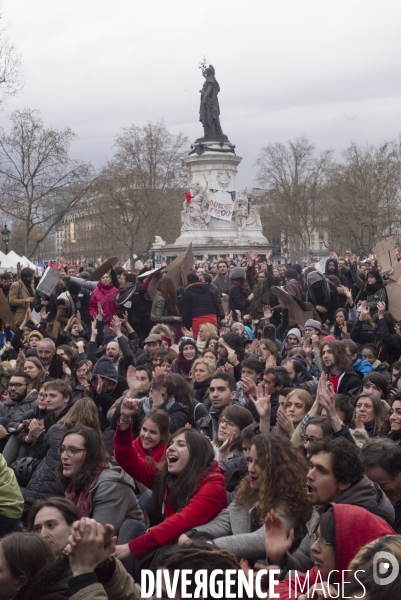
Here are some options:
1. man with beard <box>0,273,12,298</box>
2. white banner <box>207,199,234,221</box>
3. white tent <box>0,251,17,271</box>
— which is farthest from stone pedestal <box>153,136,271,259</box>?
man with beard <box>0,273,12,298</box>

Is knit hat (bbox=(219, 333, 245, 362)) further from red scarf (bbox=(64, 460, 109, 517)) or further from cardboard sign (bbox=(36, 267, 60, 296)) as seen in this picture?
cardboard sign (bbox=(36, 267, 60, 296))

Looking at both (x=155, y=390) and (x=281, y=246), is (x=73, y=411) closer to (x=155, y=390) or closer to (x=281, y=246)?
(x=155, y=390)

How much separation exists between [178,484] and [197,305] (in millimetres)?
7581

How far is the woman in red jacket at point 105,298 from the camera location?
41.2ft

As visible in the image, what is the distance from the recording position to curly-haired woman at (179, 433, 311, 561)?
4.42m

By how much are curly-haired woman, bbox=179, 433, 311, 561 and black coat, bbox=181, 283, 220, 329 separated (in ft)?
24.9

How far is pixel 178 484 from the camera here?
4.75 meters

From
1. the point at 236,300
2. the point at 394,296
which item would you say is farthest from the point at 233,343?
the point at 236,300

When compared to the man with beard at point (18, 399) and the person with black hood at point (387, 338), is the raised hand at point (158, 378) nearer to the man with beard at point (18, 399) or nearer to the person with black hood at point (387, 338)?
the man with beard at point (18, 399)

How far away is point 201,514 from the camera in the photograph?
4.58 metres

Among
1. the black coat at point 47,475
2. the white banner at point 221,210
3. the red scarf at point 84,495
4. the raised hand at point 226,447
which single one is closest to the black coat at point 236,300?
the black coat at point 47,475

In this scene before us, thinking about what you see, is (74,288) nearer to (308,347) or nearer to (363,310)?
(363,310)

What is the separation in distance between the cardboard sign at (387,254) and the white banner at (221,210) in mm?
31418

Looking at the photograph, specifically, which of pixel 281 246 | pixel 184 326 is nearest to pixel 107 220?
pixel 281 246
